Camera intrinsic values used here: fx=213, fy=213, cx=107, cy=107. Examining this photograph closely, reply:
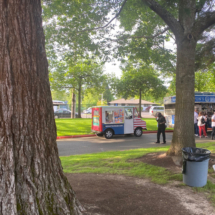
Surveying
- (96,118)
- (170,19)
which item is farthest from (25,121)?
(96,118)

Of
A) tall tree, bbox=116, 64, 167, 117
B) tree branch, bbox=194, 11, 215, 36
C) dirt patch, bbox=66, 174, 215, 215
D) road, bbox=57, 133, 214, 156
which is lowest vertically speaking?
road, bbox=57, 133, 214, 156

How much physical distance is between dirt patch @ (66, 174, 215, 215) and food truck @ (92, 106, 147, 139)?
28.7 feet

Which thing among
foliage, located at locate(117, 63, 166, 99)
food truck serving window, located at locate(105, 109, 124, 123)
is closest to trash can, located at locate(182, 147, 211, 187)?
food truck serving window, located at locate(105, 109, 124, 123)

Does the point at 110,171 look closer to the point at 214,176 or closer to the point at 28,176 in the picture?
the point at 214,176

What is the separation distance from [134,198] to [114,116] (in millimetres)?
10159

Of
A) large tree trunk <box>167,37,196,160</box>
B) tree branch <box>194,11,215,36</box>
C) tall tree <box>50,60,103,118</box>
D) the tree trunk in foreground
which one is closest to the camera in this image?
the tree trunk in foreground

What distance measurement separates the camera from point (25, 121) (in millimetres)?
2744

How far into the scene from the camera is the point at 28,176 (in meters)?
2.71

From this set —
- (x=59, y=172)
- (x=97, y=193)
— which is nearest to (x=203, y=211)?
(x=97, y=193)

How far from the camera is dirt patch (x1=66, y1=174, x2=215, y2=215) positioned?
3543 mm

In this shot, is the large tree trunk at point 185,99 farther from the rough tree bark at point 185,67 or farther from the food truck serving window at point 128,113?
the food truck serving window at point 128,113

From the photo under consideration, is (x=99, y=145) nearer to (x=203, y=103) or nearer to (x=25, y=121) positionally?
(x=25, y=121)

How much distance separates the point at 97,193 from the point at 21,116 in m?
2.31

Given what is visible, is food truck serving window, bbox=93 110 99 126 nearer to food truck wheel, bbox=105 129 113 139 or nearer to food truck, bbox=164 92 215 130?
food truck wheel, bbox=105 129 113 139
